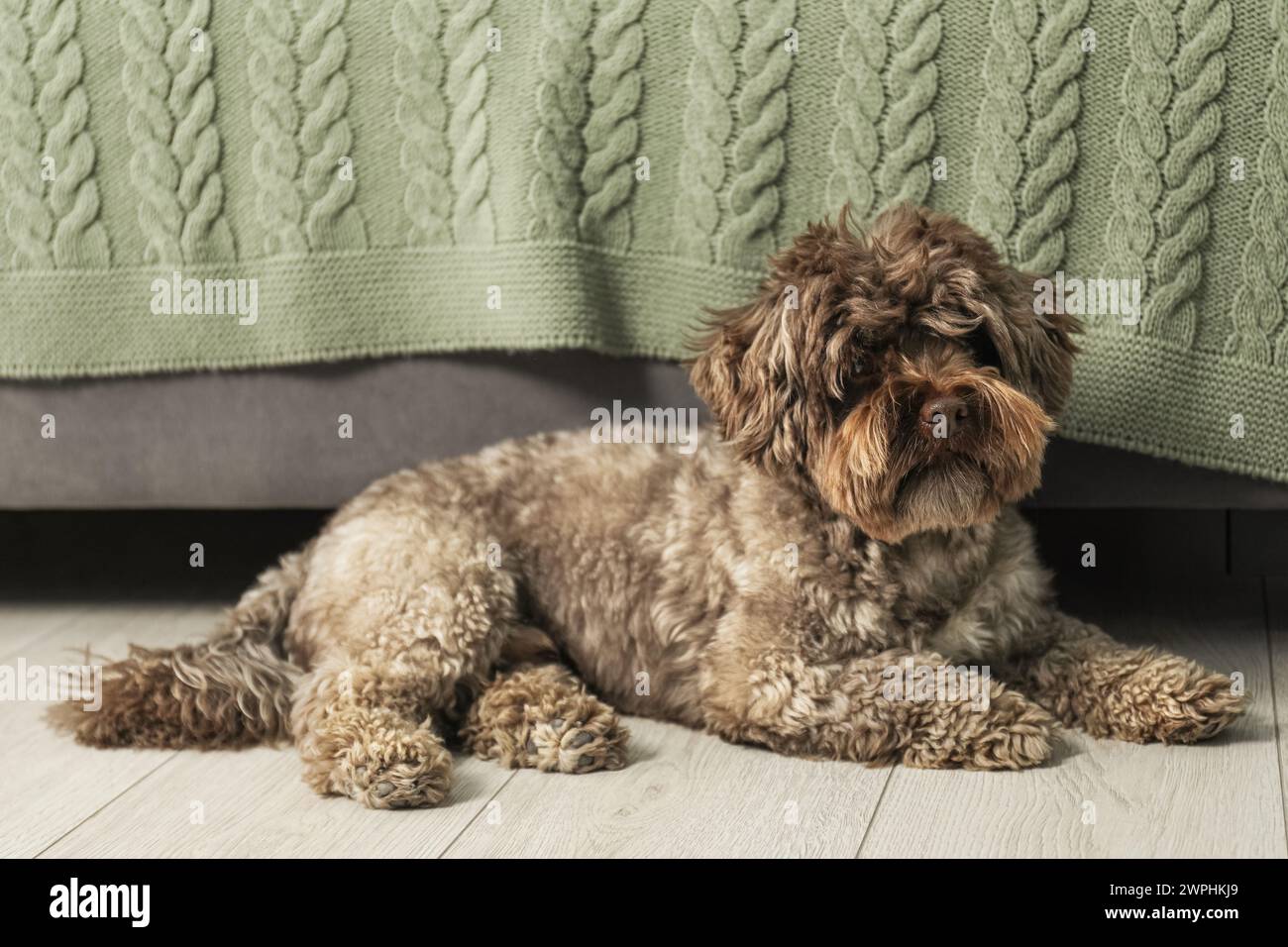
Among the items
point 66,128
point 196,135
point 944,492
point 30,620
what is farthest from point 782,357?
point 30,620

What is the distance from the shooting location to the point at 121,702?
2.52 meters

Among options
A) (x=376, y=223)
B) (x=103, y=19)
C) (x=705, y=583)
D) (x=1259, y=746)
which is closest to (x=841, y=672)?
(x=705, y=583)

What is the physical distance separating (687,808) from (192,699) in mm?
902

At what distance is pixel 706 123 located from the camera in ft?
Answer: 9.30

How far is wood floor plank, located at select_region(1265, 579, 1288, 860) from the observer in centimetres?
231

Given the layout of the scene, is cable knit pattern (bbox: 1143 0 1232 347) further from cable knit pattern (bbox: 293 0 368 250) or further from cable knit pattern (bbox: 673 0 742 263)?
cable knit pattern (bbox: 293 0 368 250)

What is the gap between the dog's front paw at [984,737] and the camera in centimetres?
232

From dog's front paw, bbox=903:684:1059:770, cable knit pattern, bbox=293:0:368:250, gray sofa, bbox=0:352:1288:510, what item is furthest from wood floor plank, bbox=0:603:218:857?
dog's front paw, bbox=903:684:1059:770

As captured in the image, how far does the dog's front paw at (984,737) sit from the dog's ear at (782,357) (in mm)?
485

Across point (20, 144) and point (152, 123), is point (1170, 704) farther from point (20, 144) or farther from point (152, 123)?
point (20, 144)

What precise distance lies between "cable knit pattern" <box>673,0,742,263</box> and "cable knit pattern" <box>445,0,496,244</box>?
0.40 m

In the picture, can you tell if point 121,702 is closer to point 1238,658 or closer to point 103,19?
point 103,19

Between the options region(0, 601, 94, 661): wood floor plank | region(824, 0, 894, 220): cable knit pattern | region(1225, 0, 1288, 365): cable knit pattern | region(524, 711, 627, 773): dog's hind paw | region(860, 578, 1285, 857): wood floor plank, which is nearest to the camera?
region(860, 578, 1285, 857): wood floor plank

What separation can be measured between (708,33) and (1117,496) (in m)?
1.24
